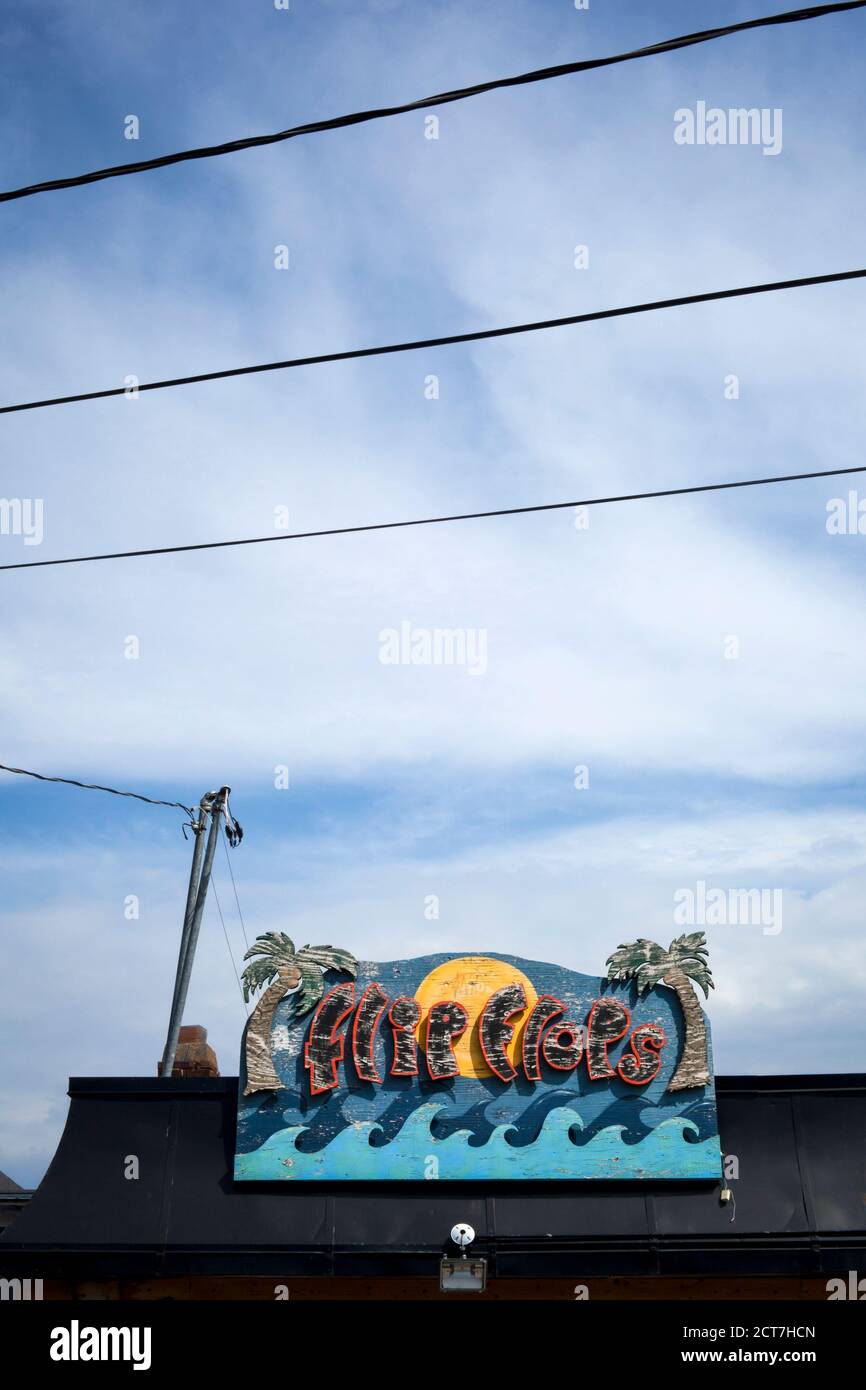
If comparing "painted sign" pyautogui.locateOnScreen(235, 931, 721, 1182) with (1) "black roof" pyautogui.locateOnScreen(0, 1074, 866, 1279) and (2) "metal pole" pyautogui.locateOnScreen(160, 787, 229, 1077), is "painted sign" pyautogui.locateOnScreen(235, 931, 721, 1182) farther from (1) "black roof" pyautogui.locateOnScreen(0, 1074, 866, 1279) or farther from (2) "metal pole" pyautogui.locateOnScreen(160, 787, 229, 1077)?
(2) "metal pole" pyautogui.locateOnScreen(160, 787, 229, 1077)

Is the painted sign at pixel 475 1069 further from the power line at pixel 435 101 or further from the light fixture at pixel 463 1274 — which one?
the power line at pixel 435 101

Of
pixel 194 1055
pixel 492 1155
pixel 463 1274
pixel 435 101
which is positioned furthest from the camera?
pixel 194 1055

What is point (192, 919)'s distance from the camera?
2278cm

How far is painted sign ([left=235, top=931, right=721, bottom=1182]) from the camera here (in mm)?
14805

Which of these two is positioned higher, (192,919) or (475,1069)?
(192,919)

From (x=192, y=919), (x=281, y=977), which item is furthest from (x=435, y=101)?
(x=192, y=919)

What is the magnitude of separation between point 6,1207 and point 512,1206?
7241 mm

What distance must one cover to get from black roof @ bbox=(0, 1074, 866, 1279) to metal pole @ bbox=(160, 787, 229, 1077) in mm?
5049

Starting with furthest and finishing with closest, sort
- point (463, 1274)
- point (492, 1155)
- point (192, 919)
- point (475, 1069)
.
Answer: point (192, 919) → point (475, 1069) → point (492, 1155) → point (463, 1274)

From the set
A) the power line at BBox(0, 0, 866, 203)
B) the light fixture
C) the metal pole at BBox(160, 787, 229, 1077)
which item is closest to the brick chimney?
the metal pole at BBox(160, 787, 229, 1077)

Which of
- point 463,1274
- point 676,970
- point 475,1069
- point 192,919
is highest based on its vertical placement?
point 192,919

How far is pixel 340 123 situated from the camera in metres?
8.10

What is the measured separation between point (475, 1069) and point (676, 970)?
266 cm

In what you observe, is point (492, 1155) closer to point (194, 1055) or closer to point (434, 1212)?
point (434, 1212)
